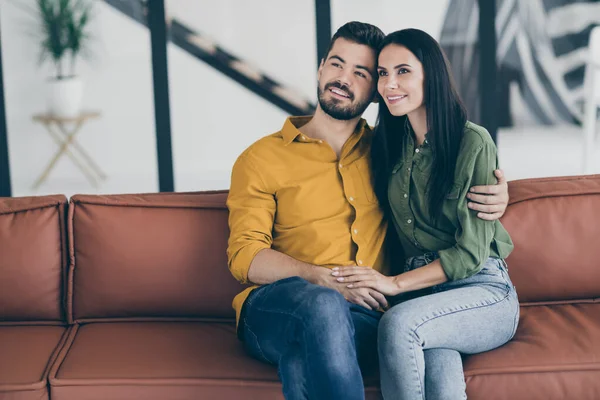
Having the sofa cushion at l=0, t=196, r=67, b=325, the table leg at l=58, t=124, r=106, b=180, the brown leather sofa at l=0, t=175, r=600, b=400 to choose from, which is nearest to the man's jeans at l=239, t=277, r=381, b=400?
the brown leather sofa at l=0, t=175, r=600, b=400

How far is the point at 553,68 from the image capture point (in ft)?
14.8

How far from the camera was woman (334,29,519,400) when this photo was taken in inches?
67.1

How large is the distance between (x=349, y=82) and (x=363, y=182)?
28 cm

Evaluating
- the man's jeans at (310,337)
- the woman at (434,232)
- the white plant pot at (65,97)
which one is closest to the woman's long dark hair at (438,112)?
the woman at (434,232)

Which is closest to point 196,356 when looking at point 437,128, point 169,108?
point 437,128

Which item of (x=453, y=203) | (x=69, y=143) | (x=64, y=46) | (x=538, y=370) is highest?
(x=64, y=46)

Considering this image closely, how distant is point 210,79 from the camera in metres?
4.42

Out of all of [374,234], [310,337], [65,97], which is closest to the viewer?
[310,337]

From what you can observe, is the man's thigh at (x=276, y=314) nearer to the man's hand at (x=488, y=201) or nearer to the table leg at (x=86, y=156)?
the man's hand at (x=488, y=201)

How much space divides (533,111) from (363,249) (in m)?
2.92

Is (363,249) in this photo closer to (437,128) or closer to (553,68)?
(437,128)

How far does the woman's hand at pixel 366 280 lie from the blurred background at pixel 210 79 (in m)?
2.62

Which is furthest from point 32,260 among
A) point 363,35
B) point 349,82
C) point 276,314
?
point 363,35

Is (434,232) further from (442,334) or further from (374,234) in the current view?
(442,334)
